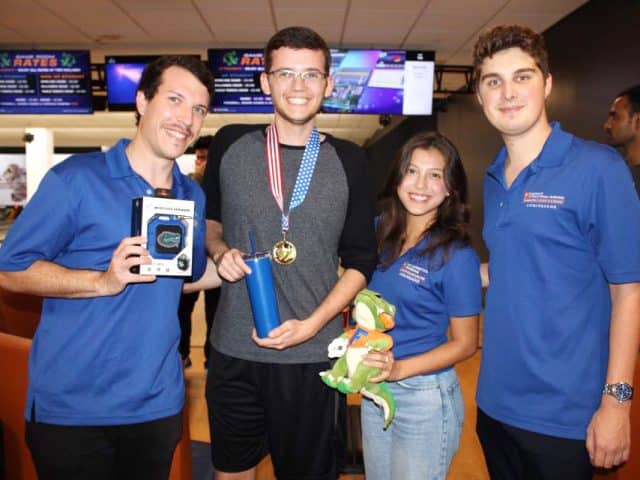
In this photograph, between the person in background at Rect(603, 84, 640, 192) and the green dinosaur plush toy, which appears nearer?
the green dinosaur plush toy

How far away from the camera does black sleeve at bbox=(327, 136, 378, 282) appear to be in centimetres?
169

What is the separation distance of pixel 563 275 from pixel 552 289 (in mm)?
45

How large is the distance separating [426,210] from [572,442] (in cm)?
79

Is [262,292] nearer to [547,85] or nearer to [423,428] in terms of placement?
[423,428]

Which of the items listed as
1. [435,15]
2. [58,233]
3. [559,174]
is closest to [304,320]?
[58,233]

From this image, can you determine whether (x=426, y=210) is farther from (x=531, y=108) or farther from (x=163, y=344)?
(x=163, y=344)

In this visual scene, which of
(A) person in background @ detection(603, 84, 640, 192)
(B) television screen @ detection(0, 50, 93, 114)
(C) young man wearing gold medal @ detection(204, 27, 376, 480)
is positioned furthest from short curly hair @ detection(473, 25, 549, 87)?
(B) television screen @ detection(0, 50, 93, 114)

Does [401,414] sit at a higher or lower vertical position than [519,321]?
lower

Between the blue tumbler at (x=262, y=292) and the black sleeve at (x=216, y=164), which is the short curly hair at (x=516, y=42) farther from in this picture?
the blue tumbler at (x=262, y=292)

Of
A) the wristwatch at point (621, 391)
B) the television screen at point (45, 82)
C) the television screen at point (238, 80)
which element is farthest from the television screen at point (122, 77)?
the wristwatch at point (621, 391)

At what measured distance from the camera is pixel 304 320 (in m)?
1.54

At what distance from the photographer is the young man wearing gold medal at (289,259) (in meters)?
1.61

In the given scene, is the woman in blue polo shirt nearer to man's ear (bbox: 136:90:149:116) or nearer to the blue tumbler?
the blue tumbler

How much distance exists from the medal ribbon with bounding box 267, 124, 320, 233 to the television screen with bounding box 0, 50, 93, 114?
5326mm
